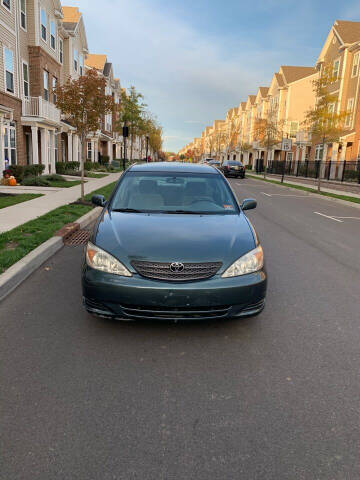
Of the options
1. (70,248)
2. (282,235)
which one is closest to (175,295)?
(70,248)

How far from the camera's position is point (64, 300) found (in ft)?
15.7

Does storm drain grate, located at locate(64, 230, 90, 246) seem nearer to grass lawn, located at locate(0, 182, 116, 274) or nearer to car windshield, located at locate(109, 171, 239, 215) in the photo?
grass lawn, located at locate(0, 182, 116, 274)

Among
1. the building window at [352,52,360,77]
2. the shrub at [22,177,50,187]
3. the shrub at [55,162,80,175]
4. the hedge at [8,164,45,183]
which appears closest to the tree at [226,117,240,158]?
the building window at [352,52,360,77]

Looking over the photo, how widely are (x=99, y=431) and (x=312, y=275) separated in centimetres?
446

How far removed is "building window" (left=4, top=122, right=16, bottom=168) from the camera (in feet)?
63.2

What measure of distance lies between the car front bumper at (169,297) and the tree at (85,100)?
31.9ft

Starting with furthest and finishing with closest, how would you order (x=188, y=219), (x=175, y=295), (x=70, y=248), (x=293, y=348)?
(x=70, y=248), (x=188, y=219), (x=293, y=348), (x=175, y=295)

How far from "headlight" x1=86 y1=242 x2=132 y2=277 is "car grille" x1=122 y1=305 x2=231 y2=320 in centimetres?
32

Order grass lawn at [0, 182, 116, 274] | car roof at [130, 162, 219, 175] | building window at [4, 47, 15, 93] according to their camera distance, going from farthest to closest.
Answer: building window at [4, 47, 15, 93]
grass lawn at [0, 182, 116, 274]
car roof at [130, 162, 219, 175]

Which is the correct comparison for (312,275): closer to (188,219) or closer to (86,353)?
(188,219)

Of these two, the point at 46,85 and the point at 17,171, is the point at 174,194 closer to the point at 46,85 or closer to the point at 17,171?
the point at 17,171

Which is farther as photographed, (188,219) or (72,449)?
(188,219)

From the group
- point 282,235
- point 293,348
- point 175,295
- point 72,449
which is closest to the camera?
point 72,449

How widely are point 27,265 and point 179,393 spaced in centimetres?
358
